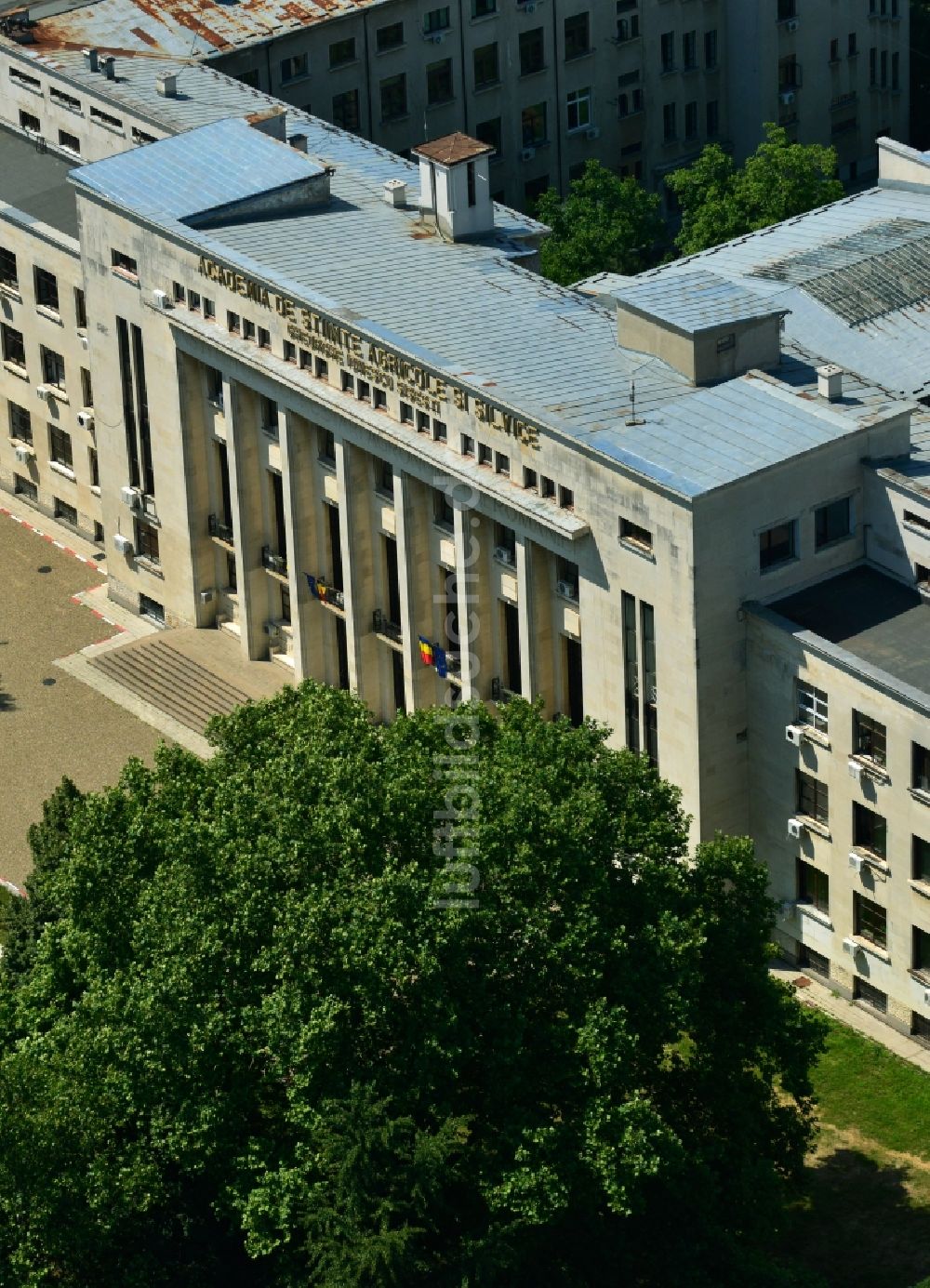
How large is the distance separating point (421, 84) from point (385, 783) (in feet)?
229

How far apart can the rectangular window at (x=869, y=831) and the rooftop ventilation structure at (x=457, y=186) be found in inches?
1278

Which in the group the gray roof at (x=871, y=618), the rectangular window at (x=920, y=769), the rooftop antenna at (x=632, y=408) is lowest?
the rectangular window at (x=920, y=769)

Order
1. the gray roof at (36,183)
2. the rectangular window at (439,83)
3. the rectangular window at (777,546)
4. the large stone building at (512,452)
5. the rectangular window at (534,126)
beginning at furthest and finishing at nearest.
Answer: the rectangular window at (534,126) < the rectangular window at (439,83) < the gray roof at (36,183) < the rectangular window at (777,546) < the large stone building at (512,452)

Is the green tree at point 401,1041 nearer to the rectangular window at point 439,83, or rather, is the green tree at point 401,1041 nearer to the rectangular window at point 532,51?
the rectangular window at point 439,83

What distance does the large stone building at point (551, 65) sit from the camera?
153 metres

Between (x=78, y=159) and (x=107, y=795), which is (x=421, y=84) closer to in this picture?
(x=78, y=159)

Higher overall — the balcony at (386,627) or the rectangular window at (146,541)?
the balcony at (386,627)

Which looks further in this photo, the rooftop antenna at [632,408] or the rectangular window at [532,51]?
the rectangular window at [532,51]

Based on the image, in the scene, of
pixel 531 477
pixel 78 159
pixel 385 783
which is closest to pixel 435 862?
pixel 385 783

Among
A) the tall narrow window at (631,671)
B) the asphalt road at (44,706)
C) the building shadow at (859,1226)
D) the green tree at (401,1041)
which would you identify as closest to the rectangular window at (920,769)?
the green tree at (401,1041)

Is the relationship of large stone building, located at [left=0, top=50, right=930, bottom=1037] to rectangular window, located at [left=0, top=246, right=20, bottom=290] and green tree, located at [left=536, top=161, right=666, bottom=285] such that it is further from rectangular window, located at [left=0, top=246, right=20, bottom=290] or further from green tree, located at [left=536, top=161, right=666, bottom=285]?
green tree, located at [left=536, top=161, right=666, bottom=285]

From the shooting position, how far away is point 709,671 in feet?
367

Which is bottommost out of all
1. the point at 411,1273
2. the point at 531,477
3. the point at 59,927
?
the point at 411,1273

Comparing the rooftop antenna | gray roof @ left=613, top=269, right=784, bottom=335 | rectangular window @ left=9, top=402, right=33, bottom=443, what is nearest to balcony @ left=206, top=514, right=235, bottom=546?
rectangular window @ left=9, top=402, right=33, bottom=443
